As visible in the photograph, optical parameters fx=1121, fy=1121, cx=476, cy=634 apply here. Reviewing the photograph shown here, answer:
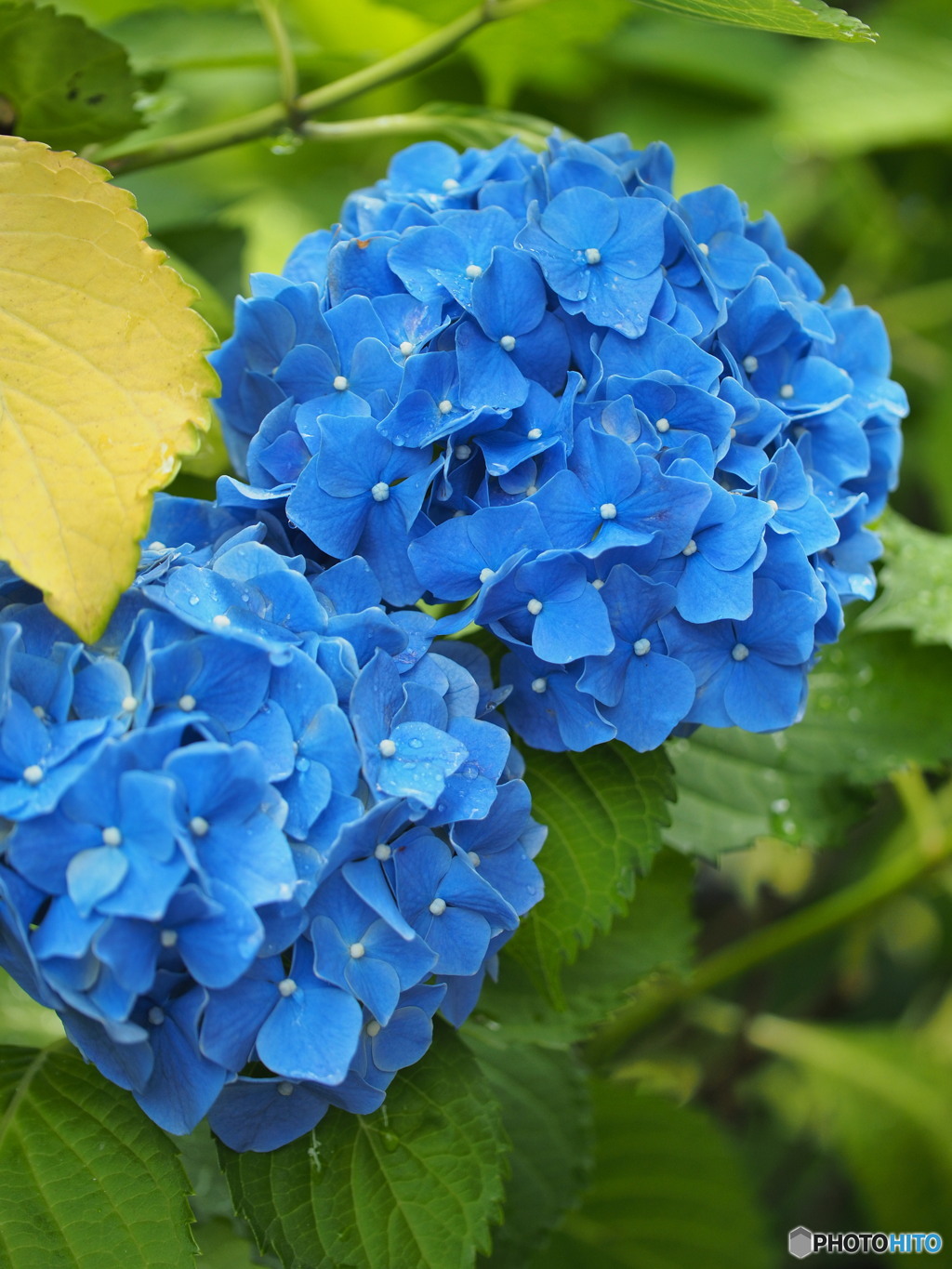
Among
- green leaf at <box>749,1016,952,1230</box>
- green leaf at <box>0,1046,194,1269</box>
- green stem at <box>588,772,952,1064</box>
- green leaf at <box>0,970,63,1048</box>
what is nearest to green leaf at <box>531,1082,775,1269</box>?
green stem at <box>588,772,952,1064</box>

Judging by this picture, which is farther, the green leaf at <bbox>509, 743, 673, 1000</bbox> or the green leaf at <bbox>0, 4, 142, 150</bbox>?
the green leaf at <bbox>0, 4, 142, 150</bbox>

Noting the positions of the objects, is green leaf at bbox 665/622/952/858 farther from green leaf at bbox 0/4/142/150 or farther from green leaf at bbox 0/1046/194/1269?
green leaf at bbox 0/4/142/150

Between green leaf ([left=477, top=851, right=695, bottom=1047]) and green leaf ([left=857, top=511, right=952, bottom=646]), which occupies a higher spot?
green leaf ([left=857, top=511, right=952, bottom=646])

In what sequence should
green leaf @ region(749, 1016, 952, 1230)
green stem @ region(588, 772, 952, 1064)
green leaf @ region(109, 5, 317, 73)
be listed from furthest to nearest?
green leaf @ region(749, 1016, 952, 1230) < green stem @ region(588, 772, 952, 1064) < green leaf @ region(109, 5, 317, 73)

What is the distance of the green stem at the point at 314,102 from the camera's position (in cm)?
96

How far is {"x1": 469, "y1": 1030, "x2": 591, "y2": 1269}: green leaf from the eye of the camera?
1031mm

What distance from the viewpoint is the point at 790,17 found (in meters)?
0.71

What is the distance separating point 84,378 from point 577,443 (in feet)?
0.92

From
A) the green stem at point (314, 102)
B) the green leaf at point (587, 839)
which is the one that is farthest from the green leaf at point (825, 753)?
the green stem at point (314, 102)

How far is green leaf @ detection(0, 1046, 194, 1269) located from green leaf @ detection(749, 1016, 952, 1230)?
1.10 m

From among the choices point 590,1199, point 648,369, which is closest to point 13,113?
point 648,369

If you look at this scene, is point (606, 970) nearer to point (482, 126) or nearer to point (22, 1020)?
point (22, 1020)

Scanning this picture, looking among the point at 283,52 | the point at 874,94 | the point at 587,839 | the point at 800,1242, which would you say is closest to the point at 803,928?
the point at 800,1242

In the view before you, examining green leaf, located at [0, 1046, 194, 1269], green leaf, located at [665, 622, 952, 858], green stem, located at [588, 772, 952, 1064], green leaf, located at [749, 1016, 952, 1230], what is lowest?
green leaf, located at [749, 1016, 952, 1230]
